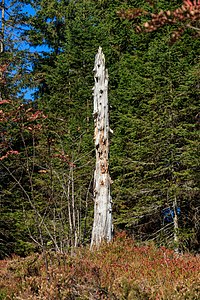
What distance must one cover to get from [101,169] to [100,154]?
11.9 inches

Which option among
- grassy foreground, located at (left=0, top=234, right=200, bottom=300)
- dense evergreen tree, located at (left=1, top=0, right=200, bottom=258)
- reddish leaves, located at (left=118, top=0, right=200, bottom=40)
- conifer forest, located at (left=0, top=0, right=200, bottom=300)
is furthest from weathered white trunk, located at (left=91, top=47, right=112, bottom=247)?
reddish leaves, located at (left=118, top=0, right=200, bottom=40)

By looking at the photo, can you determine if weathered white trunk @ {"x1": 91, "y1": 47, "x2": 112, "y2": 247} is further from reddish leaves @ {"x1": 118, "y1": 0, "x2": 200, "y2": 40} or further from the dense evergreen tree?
reddish leaves @ {"x1": 118, "y1": 0, "x2": 200, "y2": 40}

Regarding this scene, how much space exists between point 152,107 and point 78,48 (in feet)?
15.2

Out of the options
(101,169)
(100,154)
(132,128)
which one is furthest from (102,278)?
(132,128)

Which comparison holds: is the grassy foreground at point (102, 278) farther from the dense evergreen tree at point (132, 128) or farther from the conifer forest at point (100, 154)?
the dense evergreen tree at point (132, 128)

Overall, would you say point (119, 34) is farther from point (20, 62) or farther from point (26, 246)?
point (26, 246)

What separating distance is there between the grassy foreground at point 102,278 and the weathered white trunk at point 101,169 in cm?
95

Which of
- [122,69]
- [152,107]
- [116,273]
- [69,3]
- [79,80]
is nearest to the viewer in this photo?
[116,273]

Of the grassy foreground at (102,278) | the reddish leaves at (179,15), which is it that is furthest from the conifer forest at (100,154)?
the reddish leaves at (179,15)

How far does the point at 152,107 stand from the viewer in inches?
405

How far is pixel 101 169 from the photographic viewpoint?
7.21 m

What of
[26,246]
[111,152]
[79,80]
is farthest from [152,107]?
[26,246]

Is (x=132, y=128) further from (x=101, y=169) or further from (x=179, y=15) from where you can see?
(x=179, y=15)

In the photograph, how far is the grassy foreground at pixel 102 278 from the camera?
313cm
